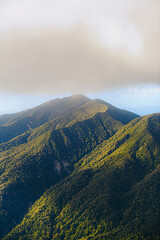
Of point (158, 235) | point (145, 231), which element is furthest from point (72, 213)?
point (158, 235)

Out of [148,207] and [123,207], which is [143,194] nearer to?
[148,207]

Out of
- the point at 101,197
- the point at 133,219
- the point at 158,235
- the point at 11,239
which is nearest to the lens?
the point at 158,235

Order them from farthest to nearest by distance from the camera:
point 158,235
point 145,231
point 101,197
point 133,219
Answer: point 101,197, point 133,219, point 145,231, point 158,235

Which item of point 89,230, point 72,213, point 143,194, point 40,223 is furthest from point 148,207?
point 40,223

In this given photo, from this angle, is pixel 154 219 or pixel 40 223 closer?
pixel 154 219

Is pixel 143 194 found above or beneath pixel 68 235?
above

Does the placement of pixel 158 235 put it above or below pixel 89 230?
above

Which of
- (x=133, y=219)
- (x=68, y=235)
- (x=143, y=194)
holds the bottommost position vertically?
(x=68, y=235)

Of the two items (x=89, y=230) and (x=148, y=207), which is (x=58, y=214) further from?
(x=148, y=207)

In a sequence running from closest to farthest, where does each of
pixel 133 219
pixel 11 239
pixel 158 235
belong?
1. pixel 158 235
2. pixel 133 219
3. pixel 11 239
